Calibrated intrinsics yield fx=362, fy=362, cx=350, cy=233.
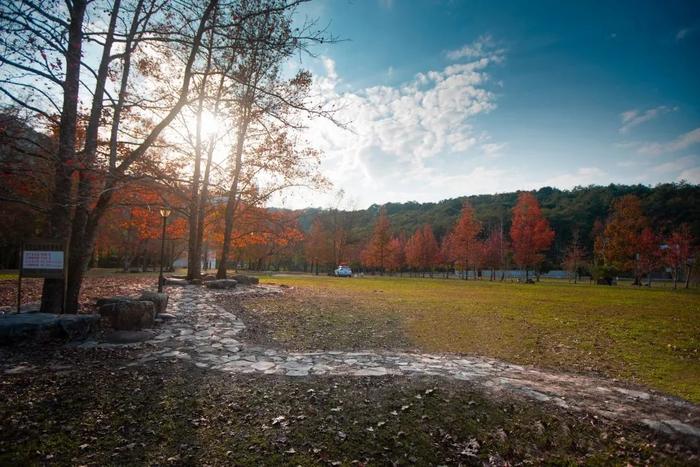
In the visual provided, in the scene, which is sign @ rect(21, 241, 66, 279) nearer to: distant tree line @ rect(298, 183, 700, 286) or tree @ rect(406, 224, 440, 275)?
distant tree line @ rect(298, 183, 700, 286)

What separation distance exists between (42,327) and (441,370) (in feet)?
23.6

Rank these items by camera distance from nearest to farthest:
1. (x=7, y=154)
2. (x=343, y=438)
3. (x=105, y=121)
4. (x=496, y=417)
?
(x=343, y=438) → (x=496, y=417) → (x=7, y=154) → (x=105, y=121)

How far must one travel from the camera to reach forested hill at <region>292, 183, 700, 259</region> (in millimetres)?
63531

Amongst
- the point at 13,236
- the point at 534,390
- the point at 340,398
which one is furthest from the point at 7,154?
the point at 13,236

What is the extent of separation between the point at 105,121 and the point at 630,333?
49.4ft

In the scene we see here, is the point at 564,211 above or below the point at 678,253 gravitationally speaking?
above

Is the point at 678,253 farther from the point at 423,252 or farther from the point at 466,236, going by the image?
the point at 423,252

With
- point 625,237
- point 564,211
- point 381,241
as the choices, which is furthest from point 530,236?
point 564,211

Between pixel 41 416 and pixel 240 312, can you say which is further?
pixel 240 312

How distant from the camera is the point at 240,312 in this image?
1120 centimetres

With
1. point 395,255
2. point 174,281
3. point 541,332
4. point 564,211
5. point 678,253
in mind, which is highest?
point 564,211

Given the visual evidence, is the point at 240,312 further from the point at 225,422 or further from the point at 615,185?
the point at 615,185

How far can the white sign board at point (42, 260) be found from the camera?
299 inches

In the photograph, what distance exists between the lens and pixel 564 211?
3351 inches
